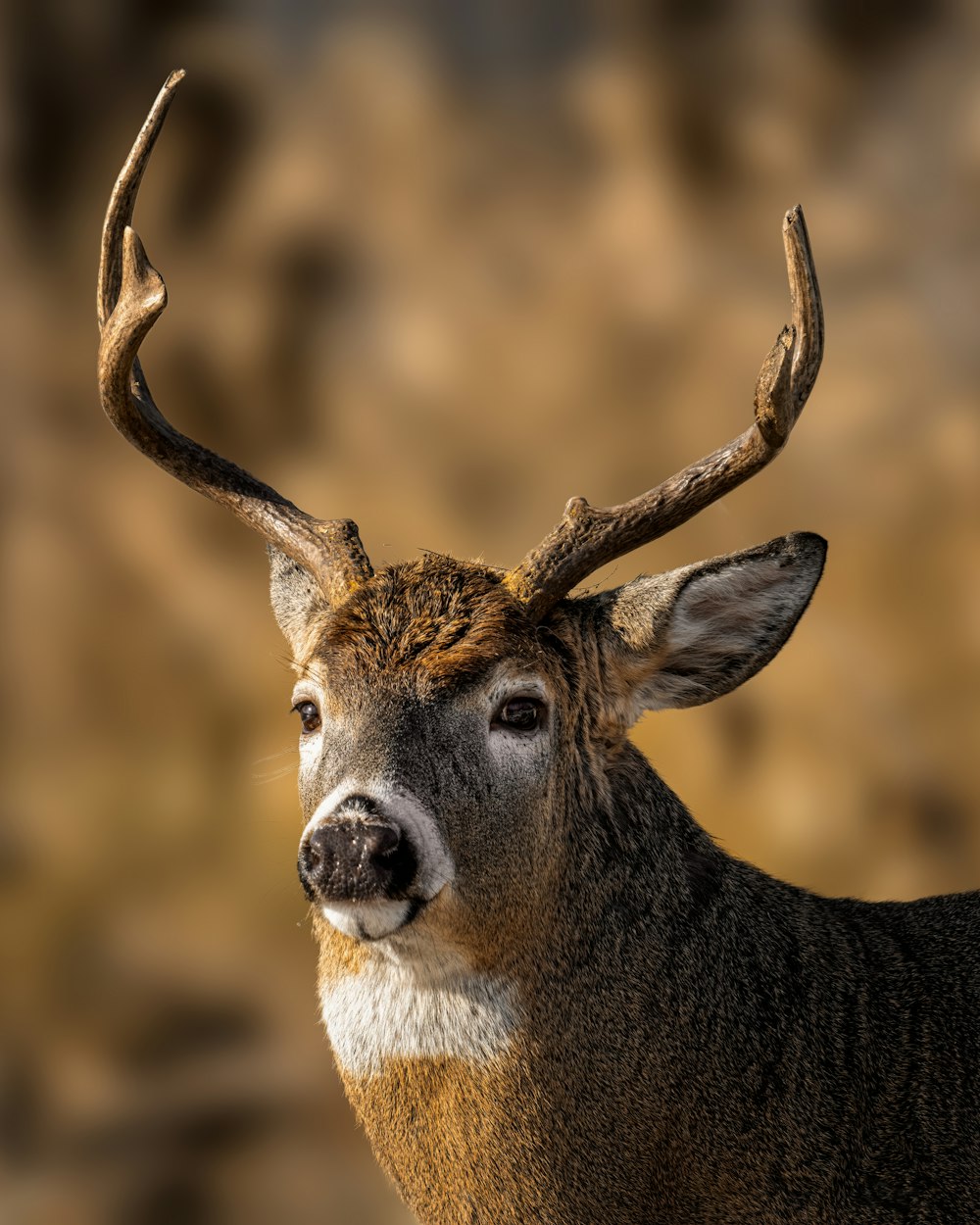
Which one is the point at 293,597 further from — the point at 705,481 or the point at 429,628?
the point at 705,481

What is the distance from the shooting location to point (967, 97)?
760 centimetres

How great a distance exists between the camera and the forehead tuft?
3.44 meters

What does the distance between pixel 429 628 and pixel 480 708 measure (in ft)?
0.74

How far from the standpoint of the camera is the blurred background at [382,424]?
7.32 m

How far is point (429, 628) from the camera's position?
3520 mm

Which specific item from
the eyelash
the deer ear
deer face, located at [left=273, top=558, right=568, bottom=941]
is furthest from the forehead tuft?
the deer ear

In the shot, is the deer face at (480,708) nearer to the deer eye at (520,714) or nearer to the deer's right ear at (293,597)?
the deer eye at (520,714)

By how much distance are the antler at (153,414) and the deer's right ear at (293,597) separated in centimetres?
17

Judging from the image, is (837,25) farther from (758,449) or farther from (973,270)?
(758,449)

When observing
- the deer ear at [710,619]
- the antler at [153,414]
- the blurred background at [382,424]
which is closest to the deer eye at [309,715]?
the antler at [153,414]

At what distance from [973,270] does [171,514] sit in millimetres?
4148

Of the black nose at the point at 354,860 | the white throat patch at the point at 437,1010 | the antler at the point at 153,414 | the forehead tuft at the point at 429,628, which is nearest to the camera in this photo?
the black nose at the point at 354,860

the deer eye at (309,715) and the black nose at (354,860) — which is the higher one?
the deer eye at (309,715)

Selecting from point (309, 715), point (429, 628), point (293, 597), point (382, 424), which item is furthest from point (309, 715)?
point (382, 424)
